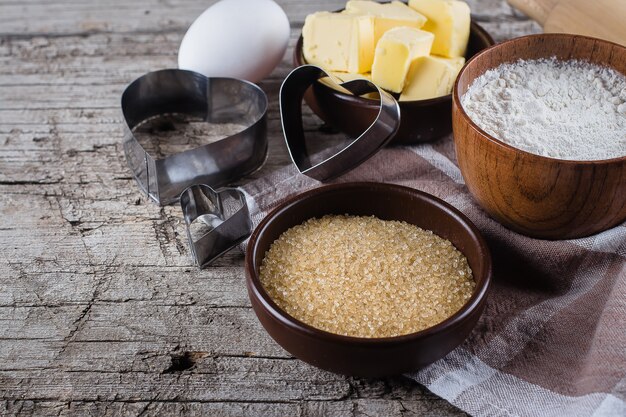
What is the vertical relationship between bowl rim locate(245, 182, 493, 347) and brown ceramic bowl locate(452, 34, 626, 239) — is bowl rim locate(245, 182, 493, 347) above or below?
below

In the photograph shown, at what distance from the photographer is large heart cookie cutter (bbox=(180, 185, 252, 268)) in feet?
4.00

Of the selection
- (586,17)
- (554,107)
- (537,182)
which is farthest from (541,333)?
(586,17)

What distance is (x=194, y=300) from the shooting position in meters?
1.17

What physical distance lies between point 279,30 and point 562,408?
98 cm

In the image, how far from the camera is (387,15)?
1495 millimetres

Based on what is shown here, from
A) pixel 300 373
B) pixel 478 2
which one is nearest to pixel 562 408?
pixel 300 373

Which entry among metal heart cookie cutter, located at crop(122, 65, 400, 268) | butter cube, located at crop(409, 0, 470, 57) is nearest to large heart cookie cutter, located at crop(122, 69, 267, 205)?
metal heart cookie cutter, located at crop(122, 65, 400, 268)

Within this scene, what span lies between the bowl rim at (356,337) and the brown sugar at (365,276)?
0.13 ft

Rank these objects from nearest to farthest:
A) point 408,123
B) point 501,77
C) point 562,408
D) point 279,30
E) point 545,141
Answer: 1. point 562,408
2. point 545,141
3. point 501,77
4. point 408,123
5. point 279,30

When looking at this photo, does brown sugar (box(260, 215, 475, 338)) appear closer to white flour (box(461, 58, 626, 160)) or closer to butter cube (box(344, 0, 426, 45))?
white flour (box(461, 58, 626, 160))

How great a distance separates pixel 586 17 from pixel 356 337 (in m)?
1.02

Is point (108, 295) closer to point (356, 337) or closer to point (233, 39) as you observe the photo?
point (356, 337)

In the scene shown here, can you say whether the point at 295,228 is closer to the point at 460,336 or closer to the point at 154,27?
the point at 460,336

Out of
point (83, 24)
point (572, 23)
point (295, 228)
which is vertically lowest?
point (83, 24)
